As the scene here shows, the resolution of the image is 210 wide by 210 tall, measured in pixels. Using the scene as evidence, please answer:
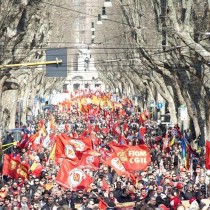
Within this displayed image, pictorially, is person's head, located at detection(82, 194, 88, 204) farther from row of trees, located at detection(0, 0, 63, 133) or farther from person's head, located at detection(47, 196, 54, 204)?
row of trees, located at detection(0, 0, 63, 133)

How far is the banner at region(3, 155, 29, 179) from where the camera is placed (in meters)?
24.1

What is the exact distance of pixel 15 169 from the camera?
24172 mm

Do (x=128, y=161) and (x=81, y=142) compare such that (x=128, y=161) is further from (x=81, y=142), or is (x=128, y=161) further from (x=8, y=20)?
(x=8, y=20)

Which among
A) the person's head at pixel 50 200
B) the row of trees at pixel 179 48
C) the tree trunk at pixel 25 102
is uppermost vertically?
the row of trees at pixel 179 48

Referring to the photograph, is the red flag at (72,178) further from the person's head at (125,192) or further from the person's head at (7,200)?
the person's head at (7,200)

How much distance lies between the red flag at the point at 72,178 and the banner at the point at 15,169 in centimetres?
296

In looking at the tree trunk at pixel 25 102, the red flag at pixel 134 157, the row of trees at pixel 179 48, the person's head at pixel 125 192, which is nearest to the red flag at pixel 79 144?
the red flag at pixel 134 157

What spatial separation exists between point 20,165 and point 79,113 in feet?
135

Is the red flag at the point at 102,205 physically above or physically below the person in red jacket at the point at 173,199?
below

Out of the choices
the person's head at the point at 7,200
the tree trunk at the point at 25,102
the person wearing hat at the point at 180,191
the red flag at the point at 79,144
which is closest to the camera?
the person's head at the point at 7,200

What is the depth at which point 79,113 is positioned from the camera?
214 ft

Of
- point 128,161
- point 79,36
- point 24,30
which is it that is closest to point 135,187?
point 128,161

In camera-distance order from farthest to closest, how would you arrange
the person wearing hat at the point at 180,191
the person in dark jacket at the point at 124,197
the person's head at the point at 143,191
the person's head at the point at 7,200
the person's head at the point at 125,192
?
the person's head at the point at 125,192, the person in dark jacket at the point at 124,197, the person's head at the point at 143,191, the person wearing hat at the point at 180,191, the person's head at the point at 7,200

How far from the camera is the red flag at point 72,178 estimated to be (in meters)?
21.1
